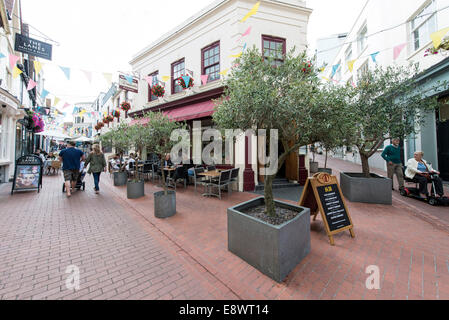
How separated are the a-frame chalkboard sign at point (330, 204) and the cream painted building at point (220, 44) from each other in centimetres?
376

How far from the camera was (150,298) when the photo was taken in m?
2.22

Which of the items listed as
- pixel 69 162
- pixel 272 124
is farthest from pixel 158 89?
pixel 272 124

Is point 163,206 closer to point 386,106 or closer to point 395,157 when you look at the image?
point 386,106

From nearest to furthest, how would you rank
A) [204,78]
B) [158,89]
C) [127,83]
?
[204,78] < [158,89] < [127,83]

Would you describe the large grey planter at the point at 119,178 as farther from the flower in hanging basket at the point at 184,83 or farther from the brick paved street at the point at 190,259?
the flower in hanging basket at the point at 184,83

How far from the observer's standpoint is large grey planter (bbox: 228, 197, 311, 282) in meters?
2.48

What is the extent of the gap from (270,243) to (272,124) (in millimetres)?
1787

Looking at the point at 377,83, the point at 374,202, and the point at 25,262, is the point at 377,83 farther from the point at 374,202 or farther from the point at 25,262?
the point at 25,262

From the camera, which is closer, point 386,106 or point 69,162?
point 386,106

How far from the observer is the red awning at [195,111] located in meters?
7.91

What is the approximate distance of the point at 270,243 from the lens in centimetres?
254

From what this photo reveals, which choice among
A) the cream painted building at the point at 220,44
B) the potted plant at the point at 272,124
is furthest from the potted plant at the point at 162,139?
the potted plant at the point at 272,124

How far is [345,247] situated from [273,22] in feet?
29.4
